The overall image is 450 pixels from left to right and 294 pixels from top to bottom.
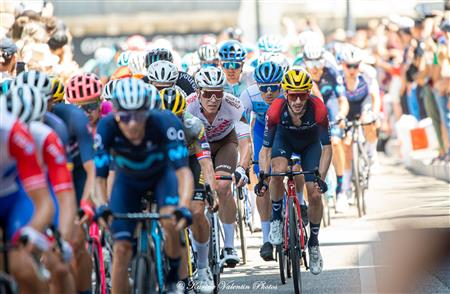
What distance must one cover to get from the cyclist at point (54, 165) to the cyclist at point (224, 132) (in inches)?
146

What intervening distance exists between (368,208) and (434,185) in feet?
8.74

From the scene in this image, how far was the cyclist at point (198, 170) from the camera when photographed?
31.8 feet

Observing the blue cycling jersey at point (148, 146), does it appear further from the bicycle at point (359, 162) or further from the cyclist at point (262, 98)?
the bicycle at point (359, 162)

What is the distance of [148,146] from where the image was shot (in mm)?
7977

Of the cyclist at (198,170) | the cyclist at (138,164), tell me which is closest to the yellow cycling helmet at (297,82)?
the cyclist at (198,170)

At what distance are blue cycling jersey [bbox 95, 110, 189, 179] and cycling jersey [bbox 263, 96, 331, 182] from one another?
126 inches

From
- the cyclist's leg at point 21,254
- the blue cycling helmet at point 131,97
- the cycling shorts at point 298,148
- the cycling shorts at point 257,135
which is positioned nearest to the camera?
the cyclist's leg at point 21,254

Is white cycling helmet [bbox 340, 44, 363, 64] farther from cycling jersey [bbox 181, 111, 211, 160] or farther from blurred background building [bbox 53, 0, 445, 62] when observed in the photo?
blurred background building [bbox 53, 0, 445, 62]

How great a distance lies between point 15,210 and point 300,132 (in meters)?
5.17

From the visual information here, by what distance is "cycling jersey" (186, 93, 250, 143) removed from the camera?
37.8 feet

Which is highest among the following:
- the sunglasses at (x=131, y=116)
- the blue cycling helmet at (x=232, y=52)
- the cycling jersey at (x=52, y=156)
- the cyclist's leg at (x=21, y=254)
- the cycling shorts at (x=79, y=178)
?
the blue cycling helmet at (x=232, y=52)

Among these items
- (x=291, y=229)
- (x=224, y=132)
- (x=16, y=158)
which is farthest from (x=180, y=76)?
(x=16, y=158)

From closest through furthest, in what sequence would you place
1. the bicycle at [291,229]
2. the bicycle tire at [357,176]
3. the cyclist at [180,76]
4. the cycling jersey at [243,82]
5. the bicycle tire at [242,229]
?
the bicycle at [291,229]
the bicycle tire at [242,229]
the cyclist at [180,76]
the cycling jersey at [243,82]
the bicycle tire at [357,176]

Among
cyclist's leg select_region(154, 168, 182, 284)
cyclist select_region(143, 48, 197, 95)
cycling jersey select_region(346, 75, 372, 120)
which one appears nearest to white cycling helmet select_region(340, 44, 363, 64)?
cycling jersey select_region(346, 75, 372, 120)
